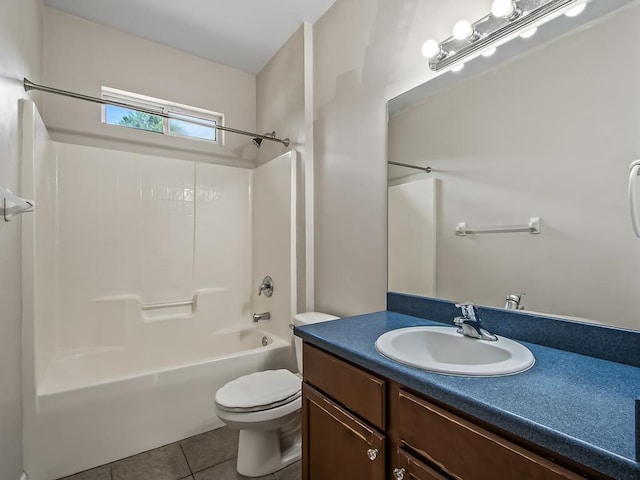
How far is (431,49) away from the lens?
1.36 metres

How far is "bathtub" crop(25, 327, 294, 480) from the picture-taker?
5.28 feet

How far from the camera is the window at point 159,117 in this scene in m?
2.50

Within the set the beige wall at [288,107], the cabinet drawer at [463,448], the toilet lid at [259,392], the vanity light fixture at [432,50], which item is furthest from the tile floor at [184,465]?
the vanity light fixture at [432,50]

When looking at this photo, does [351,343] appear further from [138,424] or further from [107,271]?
[107,271]

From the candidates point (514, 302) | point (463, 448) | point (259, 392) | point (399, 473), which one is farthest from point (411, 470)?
point (259, 392)

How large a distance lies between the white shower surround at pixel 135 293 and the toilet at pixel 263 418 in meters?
0.44

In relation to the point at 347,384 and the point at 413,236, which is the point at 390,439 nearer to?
the point at 347,384

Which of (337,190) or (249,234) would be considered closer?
(337,190)

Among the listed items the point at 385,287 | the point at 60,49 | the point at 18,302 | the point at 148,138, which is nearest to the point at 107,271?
the point at 18,302

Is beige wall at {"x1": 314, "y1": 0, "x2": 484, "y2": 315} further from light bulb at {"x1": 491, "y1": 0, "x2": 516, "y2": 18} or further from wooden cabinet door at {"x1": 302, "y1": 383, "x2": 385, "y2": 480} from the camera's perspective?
wooden cabinet door at {"x1": 302, "y1": 383, "x2": 385, "y2": 480}

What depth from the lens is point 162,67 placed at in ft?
8.73

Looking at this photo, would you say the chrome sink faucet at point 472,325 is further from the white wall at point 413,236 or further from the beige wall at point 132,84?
the beige wall at point 132,84

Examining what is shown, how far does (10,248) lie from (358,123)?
184 centimetres

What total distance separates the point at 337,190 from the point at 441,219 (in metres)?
0.79
